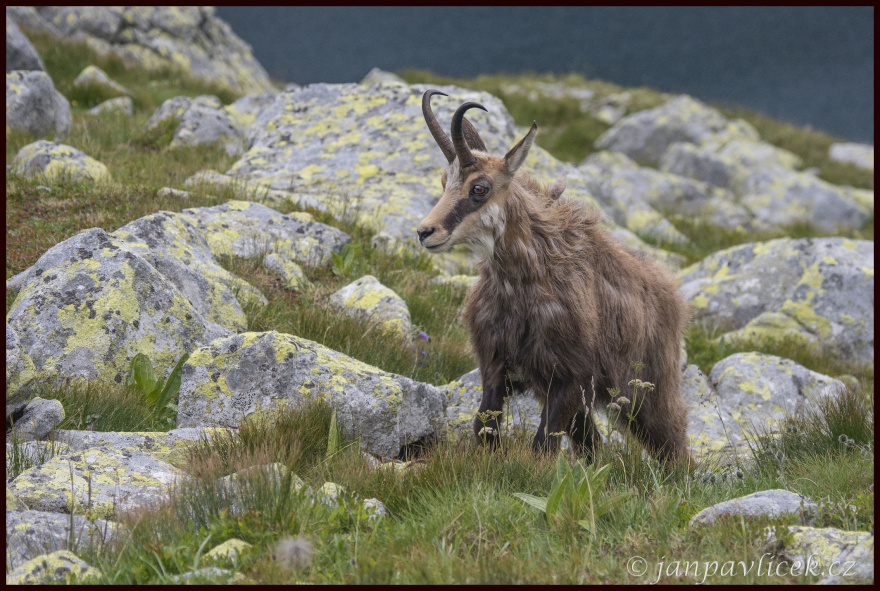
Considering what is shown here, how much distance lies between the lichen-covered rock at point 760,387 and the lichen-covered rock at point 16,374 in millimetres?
5777

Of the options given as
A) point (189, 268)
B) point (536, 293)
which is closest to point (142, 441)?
point (189, 268)

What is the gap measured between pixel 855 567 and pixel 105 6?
22.6 metres

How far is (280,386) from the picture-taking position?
497 cm

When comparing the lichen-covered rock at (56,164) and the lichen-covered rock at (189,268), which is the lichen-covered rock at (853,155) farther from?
the lichen-covered rock at (189,268)

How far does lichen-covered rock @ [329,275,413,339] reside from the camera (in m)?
6.82

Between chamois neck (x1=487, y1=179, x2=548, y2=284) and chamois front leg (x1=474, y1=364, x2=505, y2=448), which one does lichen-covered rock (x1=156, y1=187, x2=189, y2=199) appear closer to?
chamois neck (x1=487, y1=179, x2=548, y2=284)

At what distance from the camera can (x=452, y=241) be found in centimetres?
498

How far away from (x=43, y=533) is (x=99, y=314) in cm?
231

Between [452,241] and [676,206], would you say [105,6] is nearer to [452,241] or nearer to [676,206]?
[676,206]

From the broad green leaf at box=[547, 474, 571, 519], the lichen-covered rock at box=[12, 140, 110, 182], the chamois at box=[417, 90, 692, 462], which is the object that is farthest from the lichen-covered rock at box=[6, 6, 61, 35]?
the broad green leaf at box=[547, 474, 571, 519]

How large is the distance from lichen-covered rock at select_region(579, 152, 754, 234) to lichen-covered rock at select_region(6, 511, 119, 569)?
527 inches

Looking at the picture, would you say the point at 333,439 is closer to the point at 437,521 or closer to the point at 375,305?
the point at 437,521

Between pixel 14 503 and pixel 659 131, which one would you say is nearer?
pixel 14 503

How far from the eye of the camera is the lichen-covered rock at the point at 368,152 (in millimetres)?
10078
